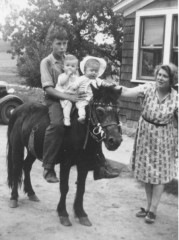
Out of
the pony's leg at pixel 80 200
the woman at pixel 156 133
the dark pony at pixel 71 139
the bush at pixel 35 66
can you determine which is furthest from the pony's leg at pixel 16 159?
the bush at pixel 35 66

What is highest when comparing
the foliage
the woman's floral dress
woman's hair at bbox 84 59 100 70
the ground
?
the foliage

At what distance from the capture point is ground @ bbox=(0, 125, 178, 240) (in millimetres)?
4477

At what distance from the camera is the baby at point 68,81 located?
4.42 metres

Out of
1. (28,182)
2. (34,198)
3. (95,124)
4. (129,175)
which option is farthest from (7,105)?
(95,124)

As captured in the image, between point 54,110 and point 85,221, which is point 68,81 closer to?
point 54,110

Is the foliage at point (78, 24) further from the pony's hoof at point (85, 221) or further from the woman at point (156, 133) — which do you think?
the pony's hoof at point (85, 221)

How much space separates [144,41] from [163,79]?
7063 mm

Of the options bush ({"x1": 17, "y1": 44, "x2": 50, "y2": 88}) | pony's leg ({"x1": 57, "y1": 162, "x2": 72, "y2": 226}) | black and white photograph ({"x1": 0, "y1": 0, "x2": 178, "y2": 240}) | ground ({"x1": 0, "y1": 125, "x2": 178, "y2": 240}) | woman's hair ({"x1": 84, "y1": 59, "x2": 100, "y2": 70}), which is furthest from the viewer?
bush ({"x1": 17, "y1": 44, "x2": 50, "y2": 88})

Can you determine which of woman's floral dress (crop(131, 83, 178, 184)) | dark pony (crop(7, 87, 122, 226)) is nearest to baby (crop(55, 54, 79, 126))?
dark pony (crop(7, 87, 122, 226))

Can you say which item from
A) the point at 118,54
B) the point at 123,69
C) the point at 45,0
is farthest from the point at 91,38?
the point at 123,69

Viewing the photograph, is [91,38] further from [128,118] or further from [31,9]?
[128,118]

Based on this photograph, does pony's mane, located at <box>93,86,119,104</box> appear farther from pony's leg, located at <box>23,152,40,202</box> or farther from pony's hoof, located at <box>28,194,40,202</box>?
pony's hoof, located at <box>28,194,40,202</box>

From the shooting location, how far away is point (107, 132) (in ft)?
13.4

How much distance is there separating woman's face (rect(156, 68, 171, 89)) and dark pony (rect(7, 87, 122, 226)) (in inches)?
27.6
